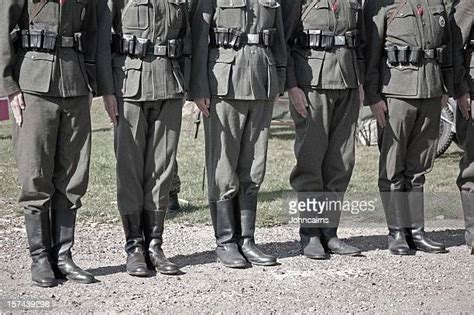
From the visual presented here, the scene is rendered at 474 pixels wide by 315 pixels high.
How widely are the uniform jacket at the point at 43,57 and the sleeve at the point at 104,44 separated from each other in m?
0.13

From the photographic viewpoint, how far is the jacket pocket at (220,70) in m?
6.31

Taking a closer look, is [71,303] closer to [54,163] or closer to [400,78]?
[54,163]

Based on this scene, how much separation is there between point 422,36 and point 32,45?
2.92 metres

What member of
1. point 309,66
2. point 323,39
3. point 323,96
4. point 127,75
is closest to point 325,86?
point 323,96

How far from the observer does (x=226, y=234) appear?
21.3 feet

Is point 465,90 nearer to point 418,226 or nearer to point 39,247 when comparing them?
point 418,226

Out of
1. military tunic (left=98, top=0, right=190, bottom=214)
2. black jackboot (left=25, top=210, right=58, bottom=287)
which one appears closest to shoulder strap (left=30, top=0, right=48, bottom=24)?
military tunic (left=98, top=0, right=190, bottom=214)

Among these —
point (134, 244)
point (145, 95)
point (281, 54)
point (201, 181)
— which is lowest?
point (201, 181)

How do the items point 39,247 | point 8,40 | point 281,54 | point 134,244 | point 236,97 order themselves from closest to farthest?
1. point 8,40
2. point 39,247
3. point 134,244
4. point 236,97
5. point 281,54

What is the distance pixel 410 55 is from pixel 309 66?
30.9 inches

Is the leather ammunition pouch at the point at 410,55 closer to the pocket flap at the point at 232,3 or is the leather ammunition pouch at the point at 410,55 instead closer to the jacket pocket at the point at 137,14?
the pocket flap at the point at 232,3

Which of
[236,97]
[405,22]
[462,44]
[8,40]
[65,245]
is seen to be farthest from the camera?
[462,44]

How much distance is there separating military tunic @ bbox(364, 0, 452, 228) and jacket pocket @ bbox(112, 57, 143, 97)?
1918mm

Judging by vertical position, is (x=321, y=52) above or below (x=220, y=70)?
above
